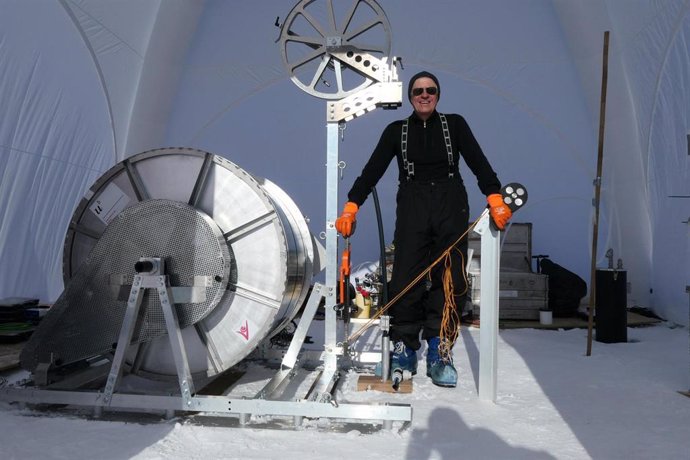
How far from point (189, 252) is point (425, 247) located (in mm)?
1504

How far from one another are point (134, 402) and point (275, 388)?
735 millimetres

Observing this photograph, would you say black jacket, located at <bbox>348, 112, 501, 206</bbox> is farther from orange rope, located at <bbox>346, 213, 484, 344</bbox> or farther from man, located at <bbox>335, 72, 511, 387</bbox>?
orange rope, located at <bbox>346, 213, 484, 344</bbox>

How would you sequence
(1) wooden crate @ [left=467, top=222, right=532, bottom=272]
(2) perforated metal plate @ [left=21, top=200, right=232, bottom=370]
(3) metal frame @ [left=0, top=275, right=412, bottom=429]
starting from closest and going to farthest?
(3) metal frame @ [left=0, top=275, right=412, bottom=429]
(2) perforated metal plate @ [left=21, top=200, right=232, bottom=370]
(1) wooden crate @ [left=467, top=222, right=532, bottom=272]

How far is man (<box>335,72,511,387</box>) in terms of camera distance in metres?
3.54

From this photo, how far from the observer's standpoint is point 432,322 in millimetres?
3641

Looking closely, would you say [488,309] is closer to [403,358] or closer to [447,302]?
[447,302]

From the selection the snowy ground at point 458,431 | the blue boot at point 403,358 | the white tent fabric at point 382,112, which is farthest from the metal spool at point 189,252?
the white tent fabric at point 382,112

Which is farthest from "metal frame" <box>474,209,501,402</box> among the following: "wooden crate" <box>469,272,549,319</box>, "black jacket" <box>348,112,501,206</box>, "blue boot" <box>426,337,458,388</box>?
"wooden crate" <box>469,272,549,319</box>

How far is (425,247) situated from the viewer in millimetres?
3611

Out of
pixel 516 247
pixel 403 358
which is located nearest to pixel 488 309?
pixel 403 358

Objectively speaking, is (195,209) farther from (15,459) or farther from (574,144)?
(574,144)

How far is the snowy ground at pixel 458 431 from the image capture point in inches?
91.9

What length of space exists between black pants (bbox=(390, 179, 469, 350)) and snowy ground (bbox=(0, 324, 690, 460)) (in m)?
0.39

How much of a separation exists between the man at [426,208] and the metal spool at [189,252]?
753 millimetres
